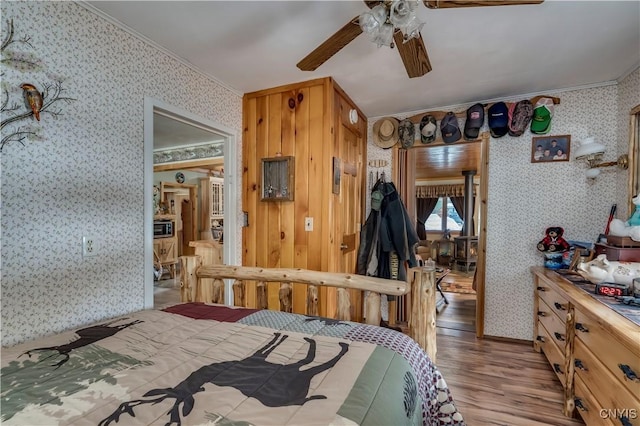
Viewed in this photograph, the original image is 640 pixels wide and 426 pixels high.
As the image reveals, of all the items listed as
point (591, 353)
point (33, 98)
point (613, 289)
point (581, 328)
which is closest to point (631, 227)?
point (613, 289)

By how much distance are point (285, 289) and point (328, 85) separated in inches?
65.5

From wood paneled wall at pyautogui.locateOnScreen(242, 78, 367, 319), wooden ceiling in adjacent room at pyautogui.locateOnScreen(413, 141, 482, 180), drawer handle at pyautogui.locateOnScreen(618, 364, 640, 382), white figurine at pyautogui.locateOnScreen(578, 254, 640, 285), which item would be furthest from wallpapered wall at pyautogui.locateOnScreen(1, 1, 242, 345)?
white figurine at pyautogui.locateOnScreen(578, 254, 640, 285)

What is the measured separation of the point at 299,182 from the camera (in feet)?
8.12

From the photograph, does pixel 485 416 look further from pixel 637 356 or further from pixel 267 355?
pixel 267 355

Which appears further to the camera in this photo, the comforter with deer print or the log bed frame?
the log bed frame

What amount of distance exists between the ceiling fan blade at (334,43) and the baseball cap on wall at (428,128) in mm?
1830

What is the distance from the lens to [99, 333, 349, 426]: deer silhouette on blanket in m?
0.78

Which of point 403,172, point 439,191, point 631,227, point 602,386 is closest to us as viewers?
point 602,386

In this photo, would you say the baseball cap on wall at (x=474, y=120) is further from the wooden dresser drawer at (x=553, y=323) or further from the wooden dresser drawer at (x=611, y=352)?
the wooden dresser drawer at (x=611, y=352)

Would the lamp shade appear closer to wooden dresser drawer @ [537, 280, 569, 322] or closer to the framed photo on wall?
the framed photo on wall

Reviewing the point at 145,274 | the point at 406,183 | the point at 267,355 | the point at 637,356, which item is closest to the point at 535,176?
the point at 406,183

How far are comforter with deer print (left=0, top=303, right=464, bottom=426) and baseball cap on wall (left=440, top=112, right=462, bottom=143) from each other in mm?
2426

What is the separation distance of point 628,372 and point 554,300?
42.6 inches

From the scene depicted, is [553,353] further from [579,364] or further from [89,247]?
[89,247]
